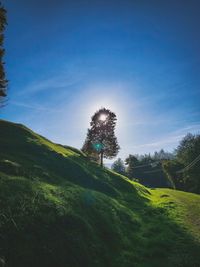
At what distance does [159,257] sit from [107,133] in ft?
204

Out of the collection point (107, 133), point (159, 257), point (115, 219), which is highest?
point (107, 133)

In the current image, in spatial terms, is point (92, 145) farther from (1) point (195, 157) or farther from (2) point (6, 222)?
(2) point (6, 222)

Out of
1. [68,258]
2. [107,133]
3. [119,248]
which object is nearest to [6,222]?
[68,258]

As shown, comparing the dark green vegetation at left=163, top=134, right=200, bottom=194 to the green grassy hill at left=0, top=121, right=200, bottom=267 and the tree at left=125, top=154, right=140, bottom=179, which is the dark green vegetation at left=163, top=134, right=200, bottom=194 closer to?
the tree at left=125, top=154, right=140, bottom=179

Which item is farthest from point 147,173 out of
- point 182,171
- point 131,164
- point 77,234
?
point 77,234

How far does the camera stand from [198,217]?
28812mm

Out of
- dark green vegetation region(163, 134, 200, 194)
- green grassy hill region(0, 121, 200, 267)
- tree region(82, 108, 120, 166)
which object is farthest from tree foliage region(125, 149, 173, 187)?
green grassy hill region(0, 121, 200, 267)

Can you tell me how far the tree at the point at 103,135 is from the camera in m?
77.4

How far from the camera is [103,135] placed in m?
77.5

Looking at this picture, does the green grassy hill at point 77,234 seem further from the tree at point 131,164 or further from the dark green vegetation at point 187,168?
the tree at point 131,164

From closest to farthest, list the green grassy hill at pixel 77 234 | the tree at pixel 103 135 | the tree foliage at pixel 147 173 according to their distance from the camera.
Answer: the green grassy hill at pixel 77 234 < the tree at pixel 103 135 < the tree foliage at pixel 147 173

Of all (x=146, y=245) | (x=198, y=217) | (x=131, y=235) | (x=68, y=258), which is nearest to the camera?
(x=68, y=258)

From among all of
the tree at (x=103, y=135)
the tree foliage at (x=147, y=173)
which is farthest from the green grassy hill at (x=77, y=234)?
the tree foliage at (x=147, y=173)

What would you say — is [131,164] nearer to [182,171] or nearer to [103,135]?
[182,171]
